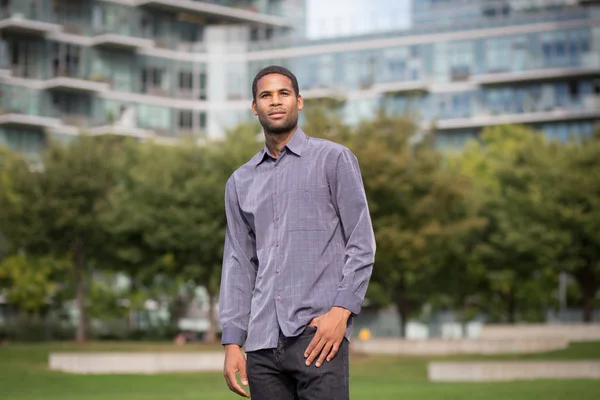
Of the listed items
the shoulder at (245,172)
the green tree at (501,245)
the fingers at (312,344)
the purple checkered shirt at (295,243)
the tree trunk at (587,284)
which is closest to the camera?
the fingers at (312,344)

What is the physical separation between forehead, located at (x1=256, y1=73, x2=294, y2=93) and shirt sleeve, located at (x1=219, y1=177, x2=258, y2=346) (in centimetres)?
47

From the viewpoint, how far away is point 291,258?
16.2 ft

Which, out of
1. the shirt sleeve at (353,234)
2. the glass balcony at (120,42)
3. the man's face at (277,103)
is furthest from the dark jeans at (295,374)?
the glass balcony at (120,42)

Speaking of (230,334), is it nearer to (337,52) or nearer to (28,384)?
(28,384)

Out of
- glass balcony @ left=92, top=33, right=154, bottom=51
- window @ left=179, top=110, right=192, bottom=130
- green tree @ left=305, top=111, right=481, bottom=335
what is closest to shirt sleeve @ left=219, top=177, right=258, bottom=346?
green tree @ left=305, top=111, right=481, bottom=335

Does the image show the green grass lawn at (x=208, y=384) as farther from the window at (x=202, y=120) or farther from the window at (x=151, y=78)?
the window at (x=202, y=120)

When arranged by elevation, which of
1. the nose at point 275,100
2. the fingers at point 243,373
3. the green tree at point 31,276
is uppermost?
the nose at point 275,100

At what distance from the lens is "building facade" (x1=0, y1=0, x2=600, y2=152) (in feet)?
244

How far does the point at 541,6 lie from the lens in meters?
79.9

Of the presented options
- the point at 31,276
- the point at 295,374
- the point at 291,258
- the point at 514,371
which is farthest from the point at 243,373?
the point at 31,276

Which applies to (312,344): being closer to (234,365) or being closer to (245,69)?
(234,365)

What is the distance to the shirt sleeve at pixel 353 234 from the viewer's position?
4.82 metres

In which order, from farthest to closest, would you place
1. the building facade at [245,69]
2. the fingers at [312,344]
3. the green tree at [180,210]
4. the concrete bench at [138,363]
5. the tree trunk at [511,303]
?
the building facade at [245,69] → the tree trunk at [511,303] → the green tree at [180,210] → the concrete bench at [138,363] → the fingers at [312,344]

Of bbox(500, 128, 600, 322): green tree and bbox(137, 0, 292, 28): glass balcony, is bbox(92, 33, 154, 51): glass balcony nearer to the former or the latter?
bbox(137, 0, 292, 28): glass balcony
